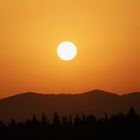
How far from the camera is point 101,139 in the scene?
19875 centimetres

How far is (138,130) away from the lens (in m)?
192

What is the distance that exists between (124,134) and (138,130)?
228 inches

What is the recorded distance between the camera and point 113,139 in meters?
196

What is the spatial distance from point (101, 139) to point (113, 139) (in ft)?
16.5

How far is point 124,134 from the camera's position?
194 m

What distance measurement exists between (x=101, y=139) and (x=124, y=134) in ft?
31.2

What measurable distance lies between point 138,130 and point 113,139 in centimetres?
1042

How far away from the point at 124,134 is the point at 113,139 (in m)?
4.68

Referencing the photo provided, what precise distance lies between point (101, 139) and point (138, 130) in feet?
50.1
